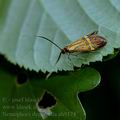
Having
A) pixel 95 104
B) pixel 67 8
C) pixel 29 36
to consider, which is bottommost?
pixel 95 104

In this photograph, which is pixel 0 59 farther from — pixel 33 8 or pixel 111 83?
pixel 111 83

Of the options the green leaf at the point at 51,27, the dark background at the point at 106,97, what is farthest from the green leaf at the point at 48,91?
the dark background at the point at 106,97

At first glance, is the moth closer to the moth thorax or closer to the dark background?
the moth thorax

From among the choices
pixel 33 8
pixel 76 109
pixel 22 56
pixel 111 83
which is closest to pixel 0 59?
pixel 22 56

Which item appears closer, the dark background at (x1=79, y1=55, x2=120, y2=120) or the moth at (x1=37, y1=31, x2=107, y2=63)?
the moth at (x1=37, y1=31, x2=107, y2=63)

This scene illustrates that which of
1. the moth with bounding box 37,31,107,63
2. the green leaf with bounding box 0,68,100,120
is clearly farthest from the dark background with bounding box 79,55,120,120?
the green leaf with bounding box 0,68,100,120

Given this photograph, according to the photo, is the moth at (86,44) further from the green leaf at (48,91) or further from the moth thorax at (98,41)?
the green leaf at (48,91)
